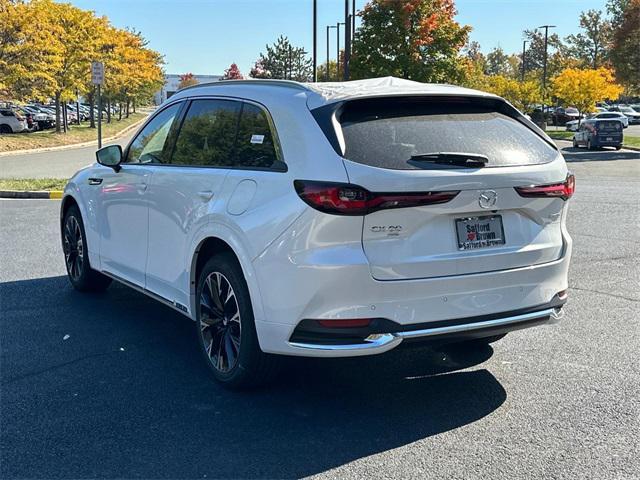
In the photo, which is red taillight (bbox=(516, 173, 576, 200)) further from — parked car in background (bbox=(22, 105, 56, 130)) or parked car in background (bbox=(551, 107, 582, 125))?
parked car in background (bbox=(551, 107, 582, 125))

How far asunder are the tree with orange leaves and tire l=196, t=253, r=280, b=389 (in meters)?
31.5

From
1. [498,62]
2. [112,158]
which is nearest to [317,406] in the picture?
[112,158]

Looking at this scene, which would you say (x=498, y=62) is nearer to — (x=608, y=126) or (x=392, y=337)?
(x=608, y=126)

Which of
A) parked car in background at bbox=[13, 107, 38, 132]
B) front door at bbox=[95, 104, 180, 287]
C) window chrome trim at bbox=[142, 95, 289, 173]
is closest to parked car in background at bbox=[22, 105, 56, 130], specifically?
parked car in background at bbox=[13, 107, 38, 132]

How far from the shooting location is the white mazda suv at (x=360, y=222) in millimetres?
3799

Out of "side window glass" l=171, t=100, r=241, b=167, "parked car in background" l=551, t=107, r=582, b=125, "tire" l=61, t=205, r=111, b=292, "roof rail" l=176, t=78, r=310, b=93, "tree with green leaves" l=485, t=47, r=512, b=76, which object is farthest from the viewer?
"tree with green leaves" l=485, t=47, r=512, b=76

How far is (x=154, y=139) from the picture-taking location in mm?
5621

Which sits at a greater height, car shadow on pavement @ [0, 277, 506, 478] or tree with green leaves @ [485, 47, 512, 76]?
tree with green leaves @ [485, 47, 512, 76]

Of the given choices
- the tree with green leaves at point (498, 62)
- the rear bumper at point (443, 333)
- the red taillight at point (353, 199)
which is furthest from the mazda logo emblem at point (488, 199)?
the tree with green leaves at point (498, 62)

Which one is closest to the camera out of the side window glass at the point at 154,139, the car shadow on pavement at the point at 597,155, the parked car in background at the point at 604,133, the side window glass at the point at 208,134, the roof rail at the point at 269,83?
the roof rail at the point at 269,83

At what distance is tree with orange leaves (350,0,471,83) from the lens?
116ft

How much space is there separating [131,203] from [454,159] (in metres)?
2.72

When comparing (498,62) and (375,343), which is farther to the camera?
(498,62)

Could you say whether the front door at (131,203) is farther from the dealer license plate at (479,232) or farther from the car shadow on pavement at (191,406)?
the dealer license plate at (479,232)
